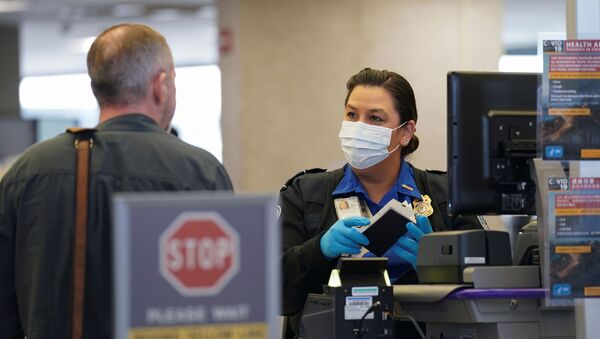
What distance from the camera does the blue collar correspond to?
3939 millimetres

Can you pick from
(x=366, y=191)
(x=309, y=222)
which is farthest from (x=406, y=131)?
(x=309, y=222)

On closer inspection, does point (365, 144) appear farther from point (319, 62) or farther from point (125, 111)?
point (319, 62)

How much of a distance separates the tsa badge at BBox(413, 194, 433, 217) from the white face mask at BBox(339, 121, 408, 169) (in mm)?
223

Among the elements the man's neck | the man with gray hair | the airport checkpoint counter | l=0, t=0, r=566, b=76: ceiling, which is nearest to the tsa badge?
the airport checkpoint counter

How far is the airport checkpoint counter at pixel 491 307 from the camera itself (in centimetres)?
318

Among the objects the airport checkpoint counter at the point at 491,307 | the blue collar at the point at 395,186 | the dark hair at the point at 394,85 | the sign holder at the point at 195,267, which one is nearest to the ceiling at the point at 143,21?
the dark hair at the point at 394,85

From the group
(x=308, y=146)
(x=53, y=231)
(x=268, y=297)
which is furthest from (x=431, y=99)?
(x=268, y=297)

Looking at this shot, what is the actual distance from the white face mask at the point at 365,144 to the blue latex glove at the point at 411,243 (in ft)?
1.36

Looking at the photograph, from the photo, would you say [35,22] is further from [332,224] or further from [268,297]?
[268,297]

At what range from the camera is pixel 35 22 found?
13.1 meters

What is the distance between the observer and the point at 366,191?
400cm

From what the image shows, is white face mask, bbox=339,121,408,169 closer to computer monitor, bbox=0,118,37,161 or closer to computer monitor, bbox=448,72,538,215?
computer monitor, bbox=448,72,538,215

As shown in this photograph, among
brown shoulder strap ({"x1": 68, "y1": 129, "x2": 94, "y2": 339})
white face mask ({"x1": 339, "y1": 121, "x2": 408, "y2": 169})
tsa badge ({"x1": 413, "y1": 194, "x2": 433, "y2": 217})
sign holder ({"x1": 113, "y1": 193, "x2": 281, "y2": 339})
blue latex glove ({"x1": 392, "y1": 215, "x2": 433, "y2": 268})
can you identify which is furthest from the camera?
white face mask ({"x1": 339, "y1": 121, "x2": 408, "y2": 169})

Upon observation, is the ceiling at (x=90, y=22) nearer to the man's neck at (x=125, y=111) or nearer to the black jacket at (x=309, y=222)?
the black jacket at (x=309, y=222)
